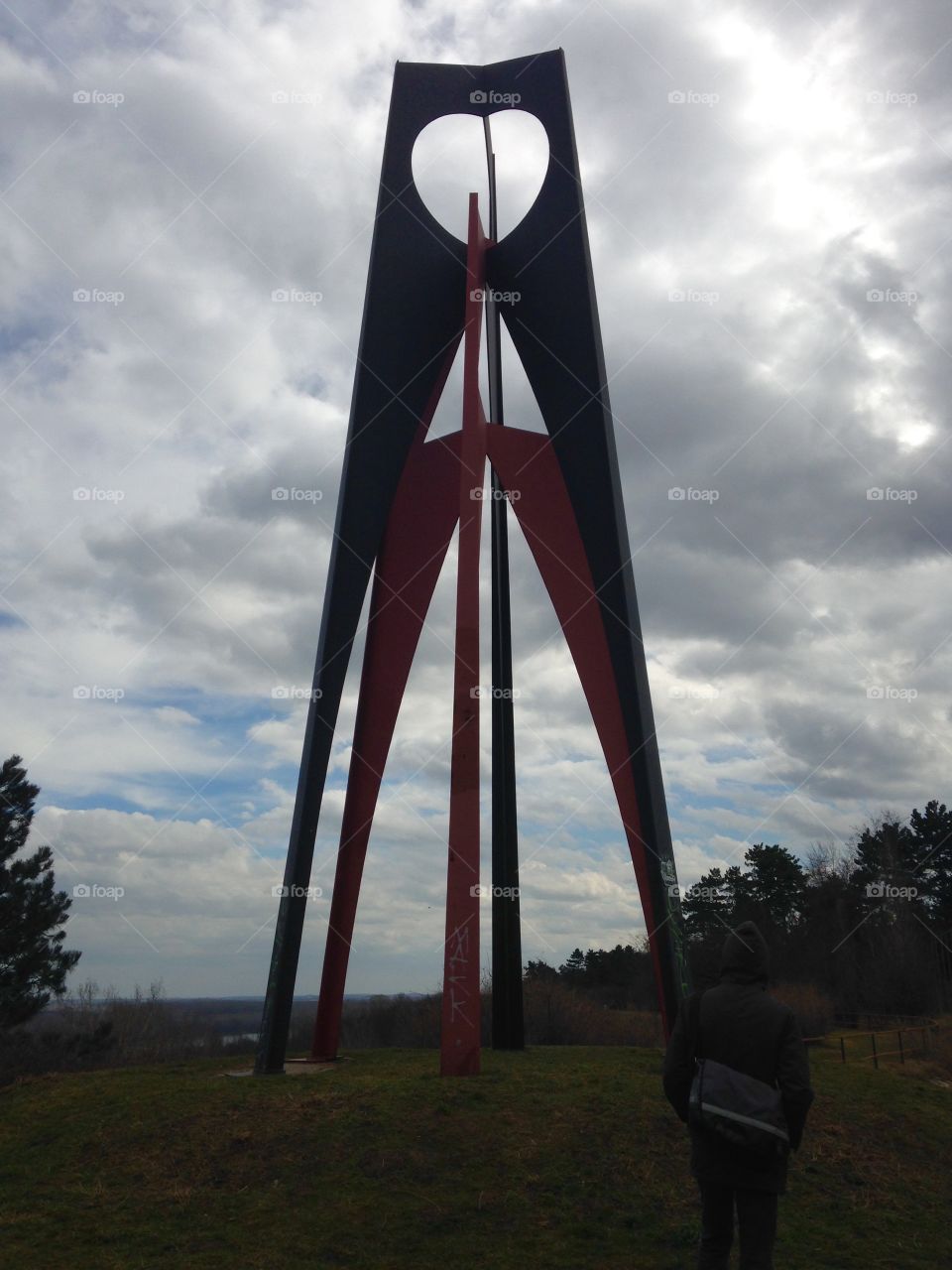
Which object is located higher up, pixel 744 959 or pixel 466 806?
pixel 466 806

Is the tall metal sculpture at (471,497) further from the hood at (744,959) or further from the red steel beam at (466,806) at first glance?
the hood at (744,959)

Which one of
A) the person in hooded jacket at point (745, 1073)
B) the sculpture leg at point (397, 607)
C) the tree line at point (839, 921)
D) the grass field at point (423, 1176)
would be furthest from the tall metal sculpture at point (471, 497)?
the tree line at point (839, 921)

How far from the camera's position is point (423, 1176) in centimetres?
698

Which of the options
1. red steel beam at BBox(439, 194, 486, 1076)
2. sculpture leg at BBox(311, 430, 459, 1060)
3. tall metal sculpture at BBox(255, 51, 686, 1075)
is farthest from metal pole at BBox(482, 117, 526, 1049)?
red steel beam at BBox(439, 194, 486, 1076)

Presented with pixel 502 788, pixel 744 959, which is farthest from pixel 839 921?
pixel 744 959

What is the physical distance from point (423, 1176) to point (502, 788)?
6.62 m

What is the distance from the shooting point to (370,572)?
44.3 feet

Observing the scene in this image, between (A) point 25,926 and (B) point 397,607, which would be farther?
(A) point 25,926

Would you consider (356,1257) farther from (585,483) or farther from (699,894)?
(699,894)

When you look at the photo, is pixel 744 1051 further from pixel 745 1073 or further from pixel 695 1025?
pixel 695 1025

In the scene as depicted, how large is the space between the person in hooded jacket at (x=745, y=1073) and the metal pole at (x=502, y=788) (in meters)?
9.16

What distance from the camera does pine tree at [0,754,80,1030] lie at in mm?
19250

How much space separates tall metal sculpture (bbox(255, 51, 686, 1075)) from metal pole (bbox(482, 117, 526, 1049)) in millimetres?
32

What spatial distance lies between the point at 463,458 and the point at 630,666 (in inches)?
131
